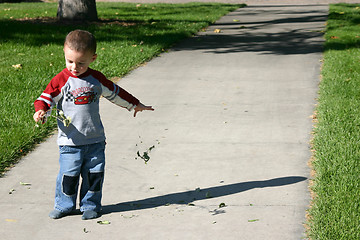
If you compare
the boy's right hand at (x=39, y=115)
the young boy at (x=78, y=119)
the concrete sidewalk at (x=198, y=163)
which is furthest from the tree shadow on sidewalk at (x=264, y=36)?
the boy's right hand at (x=39, y=115)

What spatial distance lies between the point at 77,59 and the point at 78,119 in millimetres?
398

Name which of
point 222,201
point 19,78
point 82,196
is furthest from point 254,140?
point 19,78

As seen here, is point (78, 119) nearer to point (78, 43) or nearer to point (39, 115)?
point (39, 115)

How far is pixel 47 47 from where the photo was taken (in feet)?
37.4

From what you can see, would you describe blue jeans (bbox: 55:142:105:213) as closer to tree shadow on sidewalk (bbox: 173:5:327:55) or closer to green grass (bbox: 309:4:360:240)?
green grass (bbox: 309:4:360:240)

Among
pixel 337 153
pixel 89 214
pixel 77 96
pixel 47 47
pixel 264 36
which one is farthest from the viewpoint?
pixel 264 36

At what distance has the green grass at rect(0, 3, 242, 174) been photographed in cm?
638

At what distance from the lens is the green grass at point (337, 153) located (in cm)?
402

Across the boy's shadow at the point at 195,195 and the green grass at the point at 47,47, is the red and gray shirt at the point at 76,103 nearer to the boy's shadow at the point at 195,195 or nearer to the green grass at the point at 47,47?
the boy's shadow at the point at 195,195

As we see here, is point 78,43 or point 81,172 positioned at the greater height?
point 78,43

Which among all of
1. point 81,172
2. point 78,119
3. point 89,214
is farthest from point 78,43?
point 89,214

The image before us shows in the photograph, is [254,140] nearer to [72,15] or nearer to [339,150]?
[339,150]

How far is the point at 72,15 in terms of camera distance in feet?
49.2

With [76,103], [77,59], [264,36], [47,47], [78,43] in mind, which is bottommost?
[264,36]
